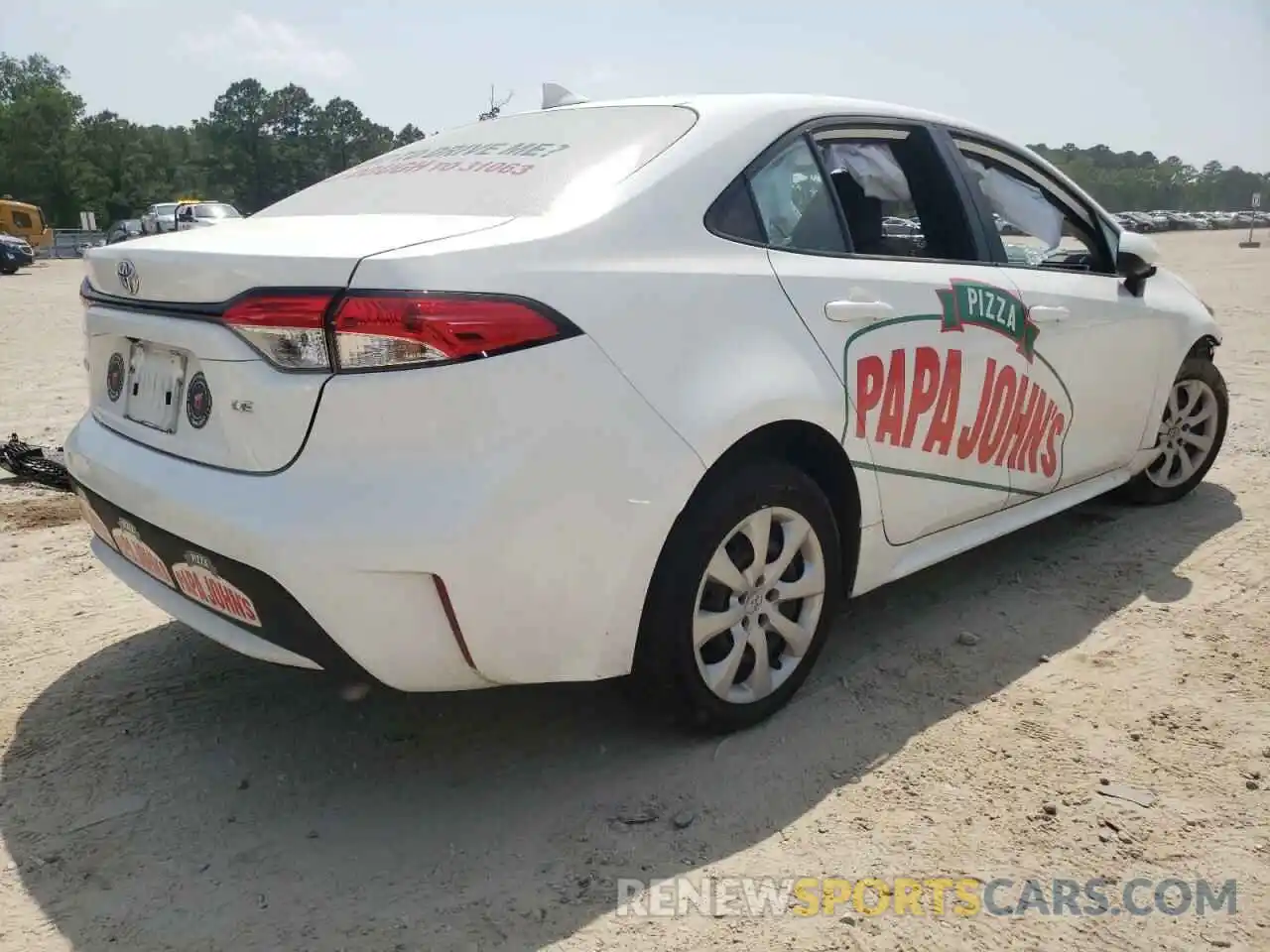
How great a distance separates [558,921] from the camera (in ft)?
6.77

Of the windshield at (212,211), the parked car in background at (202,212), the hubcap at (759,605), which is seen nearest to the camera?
the hubcap at (759,605)

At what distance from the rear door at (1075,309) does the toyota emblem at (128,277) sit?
2.58 metres

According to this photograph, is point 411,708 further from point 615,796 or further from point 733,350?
point 733,350

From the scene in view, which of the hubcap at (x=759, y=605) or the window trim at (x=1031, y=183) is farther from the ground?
the window trim at (x=1031, y=183)

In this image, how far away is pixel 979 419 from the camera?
3230mm

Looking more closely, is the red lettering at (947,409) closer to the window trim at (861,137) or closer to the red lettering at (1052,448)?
the window trim at (861,137)

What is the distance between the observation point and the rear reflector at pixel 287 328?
6.72 feet

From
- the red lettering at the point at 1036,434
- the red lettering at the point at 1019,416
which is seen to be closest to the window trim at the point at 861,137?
the red lettering at the point at 1019,416

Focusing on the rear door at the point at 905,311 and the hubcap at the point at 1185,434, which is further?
the hubcap at the point at 1185,434

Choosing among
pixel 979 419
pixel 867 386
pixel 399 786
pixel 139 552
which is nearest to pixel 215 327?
pixel 139 552

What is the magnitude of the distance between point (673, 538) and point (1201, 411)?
3422mm

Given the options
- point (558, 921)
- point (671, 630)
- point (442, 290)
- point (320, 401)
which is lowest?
point (558, 921)

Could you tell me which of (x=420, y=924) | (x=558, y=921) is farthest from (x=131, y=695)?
(x=558, y=921)

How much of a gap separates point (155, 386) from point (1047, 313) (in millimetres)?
2793
